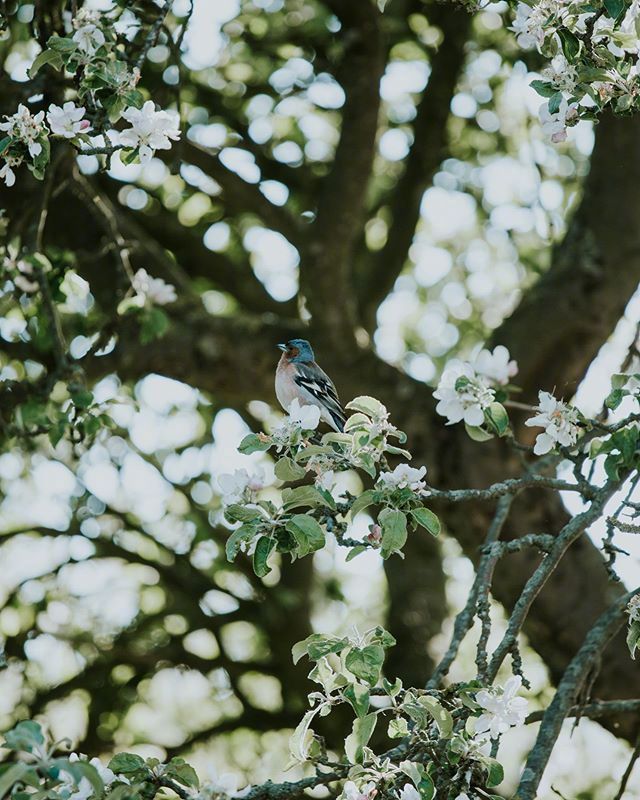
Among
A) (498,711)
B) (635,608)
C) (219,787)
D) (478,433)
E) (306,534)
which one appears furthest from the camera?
(478,433)

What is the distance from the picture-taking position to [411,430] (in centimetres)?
709

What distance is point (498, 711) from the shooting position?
10.4 feet

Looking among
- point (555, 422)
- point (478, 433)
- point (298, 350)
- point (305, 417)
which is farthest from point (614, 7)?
point (298, 350)

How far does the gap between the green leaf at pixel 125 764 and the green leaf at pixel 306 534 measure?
2.87ft

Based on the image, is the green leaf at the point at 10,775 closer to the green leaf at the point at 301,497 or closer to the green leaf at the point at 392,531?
the green leaf at the point at 301,497

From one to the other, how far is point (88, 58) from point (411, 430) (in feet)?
13.0

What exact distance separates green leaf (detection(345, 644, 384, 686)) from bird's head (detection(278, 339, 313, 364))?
3845 millimetres

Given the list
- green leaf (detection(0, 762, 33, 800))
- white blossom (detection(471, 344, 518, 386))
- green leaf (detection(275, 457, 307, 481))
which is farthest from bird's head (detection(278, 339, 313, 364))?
green leaf (detection(0, 762, 33, 800))

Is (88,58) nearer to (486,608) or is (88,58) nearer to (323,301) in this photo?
(486,608)

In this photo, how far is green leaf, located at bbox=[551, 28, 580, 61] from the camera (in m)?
3.45

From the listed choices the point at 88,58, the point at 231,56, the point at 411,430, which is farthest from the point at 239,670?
the point at 88,58

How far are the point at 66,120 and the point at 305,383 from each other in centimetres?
275

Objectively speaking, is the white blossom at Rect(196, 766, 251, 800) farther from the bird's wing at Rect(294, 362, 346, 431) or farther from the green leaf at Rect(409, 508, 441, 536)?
the bird's wing at Rect(294, 362, 346, 431)

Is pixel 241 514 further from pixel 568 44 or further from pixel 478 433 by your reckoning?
pixel 568 44
